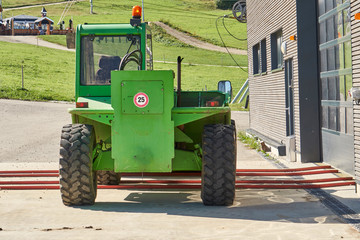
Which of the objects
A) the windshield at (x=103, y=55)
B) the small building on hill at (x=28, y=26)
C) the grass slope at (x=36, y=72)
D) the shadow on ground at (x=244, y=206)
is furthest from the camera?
the small building on hill at (x=28, y=26)

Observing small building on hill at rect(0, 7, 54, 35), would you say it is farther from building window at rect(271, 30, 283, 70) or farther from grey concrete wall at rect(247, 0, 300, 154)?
building window at rect(271, 30, 283, 70)

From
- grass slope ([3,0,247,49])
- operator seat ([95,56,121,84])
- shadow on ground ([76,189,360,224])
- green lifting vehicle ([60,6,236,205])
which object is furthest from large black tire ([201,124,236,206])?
grass slope ([3,0,247,49])

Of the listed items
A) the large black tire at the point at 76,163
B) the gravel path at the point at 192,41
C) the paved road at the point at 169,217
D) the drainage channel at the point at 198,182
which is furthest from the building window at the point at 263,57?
the gravel path at the point at 192,41

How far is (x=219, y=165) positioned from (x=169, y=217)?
1088mm

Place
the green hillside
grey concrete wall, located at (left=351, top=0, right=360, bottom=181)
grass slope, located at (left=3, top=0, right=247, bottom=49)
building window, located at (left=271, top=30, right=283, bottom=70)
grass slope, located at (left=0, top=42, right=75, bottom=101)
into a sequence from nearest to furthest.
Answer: grey concrete wall, located at (left=351, top=0, right=360, bottom=181) < building window, located at (left=271, top=30, right=283, bottom=70) < grass slope, located at (left=0, top=42, right=75, bottom=101) < the green hillside < grass slope, located at (left=3, top=0, right=247, bottom=49)

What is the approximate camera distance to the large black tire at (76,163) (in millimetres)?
8945

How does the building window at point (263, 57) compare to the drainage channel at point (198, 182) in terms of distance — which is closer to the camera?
the drainage channel at point (198, 182)

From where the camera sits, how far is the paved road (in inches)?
284

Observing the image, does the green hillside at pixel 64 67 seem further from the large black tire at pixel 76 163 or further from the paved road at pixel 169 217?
the large black tire at pixel 76 163

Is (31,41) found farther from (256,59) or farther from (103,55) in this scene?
(103,55)

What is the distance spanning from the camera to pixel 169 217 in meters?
8.34

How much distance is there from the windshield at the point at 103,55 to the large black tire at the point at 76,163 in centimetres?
182

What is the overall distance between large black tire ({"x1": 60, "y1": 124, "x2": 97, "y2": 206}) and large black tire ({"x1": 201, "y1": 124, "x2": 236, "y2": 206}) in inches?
63.8

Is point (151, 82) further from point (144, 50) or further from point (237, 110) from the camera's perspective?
point (237, 110)
